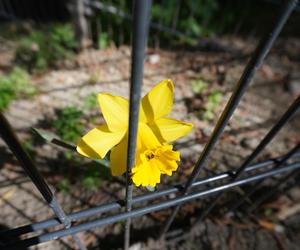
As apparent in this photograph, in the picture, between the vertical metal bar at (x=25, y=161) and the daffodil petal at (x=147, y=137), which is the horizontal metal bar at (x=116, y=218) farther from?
the daffodil petal at (x=147, y=137)

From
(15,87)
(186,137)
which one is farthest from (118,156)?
(15,87)

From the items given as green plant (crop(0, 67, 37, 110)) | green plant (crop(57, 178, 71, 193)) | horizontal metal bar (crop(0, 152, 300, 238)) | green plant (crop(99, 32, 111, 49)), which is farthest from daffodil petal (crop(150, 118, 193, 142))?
green plant (crop(99, 32, 111, 49))

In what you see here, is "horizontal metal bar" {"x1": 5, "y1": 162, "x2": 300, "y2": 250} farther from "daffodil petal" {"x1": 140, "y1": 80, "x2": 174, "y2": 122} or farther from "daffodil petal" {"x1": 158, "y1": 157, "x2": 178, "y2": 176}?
"daffodil petal" {"x1": 140, "y1": 80, "x2": 174, "y2": 122}

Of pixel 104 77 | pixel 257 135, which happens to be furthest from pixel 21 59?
pixel 257 135

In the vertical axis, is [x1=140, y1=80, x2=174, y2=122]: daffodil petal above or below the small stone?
below

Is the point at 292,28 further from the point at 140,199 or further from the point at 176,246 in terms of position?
the point at 140,199
